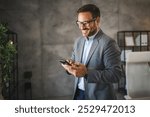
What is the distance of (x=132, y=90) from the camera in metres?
2.18

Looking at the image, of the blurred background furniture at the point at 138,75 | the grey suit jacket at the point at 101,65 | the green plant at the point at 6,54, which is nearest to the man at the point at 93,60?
the grey suit jacket at the point at 101,65

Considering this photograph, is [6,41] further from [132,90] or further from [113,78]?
[132,90]

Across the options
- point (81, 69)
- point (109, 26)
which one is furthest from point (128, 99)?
point (109, 26)

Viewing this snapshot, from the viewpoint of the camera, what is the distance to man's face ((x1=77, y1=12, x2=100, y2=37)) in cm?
199

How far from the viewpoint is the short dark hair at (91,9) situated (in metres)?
1.99

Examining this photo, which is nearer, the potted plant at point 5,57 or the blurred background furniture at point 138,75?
the potted plant at point 5,57

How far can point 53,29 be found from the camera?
2.00 m

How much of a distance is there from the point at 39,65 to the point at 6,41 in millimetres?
322

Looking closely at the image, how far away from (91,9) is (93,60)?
41 centimetres

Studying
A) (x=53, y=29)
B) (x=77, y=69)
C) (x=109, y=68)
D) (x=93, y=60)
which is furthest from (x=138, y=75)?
(x=53, y=29)

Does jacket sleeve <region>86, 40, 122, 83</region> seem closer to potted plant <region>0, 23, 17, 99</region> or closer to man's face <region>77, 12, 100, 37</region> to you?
man's face <region>77, 12, 100, 37</region>

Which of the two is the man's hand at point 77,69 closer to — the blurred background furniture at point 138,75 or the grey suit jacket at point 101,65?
the grey suit jacket at point 101,65

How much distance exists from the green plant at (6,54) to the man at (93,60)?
0.42m

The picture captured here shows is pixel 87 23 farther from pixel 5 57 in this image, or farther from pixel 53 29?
pixel 5 57
